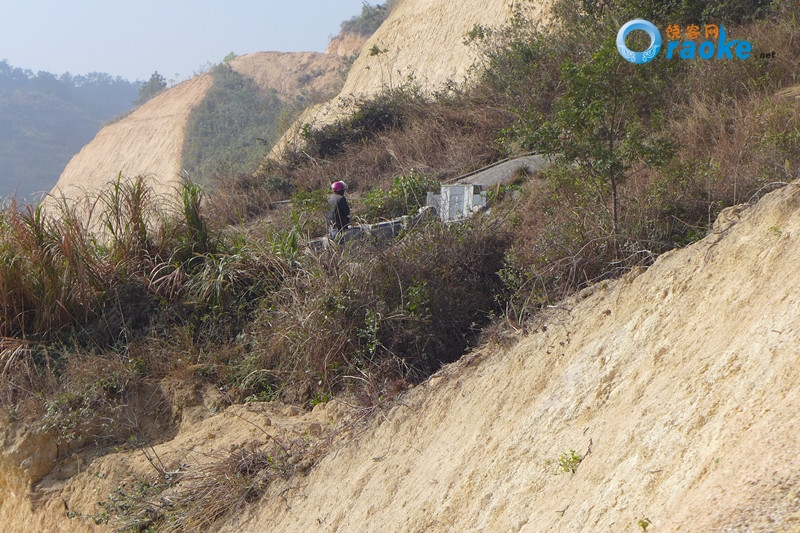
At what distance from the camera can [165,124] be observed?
119ft

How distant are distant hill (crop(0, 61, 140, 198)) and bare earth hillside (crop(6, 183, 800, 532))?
1713 inches

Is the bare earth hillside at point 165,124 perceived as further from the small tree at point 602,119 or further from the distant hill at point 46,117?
the small tree at point 602,119

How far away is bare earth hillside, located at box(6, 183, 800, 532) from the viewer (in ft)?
8.75

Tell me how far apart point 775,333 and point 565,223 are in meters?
3.62

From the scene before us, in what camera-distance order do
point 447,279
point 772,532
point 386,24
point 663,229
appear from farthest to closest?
1. point 386,24
2. point 447,279
3. point 663,229
4. point 772,532

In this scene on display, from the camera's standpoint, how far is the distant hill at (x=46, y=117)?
57.8 metres

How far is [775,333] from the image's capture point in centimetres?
310

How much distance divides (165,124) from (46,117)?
41.7 metres

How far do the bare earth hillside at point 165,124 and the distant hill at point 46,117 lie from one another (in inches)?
281

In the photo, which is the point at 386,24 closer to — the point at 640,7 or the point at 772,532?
the point at 640,7

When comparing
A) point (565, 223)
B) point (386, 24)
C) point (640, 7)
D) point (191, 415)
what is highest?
point (386, 24)

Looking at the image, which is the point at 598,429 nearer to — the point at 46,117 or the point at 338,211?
the point at 338,211

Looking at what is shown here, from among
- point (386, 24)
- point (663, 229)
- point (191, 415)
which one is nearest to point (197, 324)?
point (191, 415)

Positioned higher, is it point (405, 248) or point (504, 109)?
point (504, 109)
